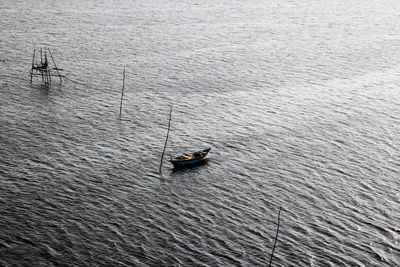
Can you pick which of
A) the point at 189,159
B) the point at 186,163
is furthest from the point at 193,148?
the point at 189,159

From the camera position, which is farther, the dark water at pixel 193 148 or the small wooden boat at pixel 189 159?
the small wooden boat at pixel 189 159

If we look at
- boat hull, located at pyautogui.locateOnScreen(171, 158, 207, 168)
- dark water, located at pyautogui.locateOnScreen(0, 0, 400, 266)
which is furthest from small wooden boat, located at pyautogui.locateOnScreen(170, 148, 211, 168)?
dark water, located at pyautogui.locateOnScreen(0, 0, 400, 266)

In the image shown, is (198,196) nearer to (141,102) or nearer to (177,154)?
(177,154)

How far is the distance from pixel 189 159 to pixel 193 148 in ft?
26.4

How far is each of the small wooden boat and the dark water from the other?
142 centimetres

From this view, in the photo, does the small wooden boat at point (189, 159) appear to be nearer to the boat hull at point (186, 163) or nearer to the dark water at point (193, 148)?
the boat hull at point (186, 163)

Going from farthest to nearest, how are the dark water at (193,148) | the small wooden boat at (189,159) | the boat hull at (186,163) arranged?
1. the boat hull at (186,163)
2. the small wooden boat at (189,159)
3. the dark water at (193,148)

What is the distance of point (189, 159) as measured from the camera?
76562 millimetres

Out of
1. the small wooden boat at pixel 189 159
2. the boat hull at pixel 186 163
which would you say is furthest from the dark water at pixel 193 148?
the small wooden boat at pixel 189 159

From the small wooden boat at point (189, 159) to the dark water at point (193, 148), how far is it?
1.42 meters

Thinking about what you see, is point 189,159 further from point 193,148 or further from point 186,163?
point 193,148

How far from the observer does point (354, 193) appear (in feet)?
240

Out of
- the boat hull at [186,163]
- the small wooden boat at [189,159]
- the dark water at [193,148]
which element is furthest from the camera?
the boat hull at [186,163]

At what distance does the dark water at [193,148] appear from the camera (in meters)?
58.5
